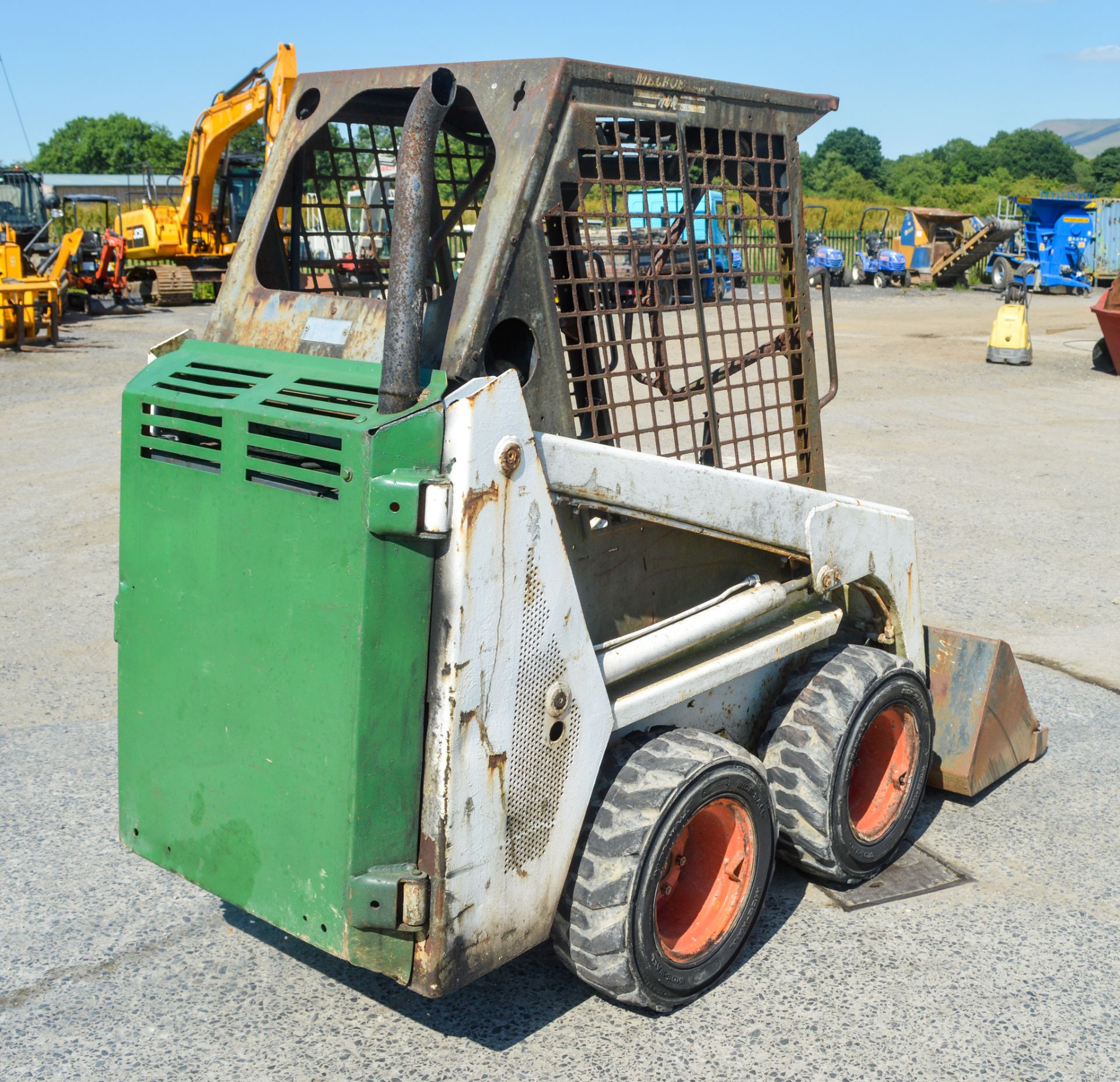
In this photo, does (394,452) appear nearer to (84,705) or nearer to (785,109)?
(785,109)

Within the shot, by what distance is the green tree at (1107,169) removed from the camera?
9100 cm

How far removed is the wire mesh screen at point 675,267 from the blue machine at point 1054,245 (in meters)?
28.2

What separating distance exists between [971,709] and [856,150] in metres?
126

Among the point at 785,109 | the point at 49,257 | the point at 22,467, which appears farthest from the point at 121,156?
the point at 785,109

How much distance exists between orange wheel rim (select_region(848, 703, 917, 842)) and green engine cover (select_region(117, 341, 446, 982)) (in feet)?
5.94

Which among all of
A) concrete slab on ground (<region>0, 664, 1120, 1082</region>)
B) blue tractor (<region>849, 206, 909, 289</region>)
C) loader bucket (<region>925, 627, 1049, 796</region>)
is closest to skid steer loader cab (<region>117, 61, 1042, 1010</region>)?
concrete slab on ground (<region>0, 664, 1120, 1082</region>)

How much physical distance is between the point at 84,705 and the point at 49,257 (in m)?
19.8

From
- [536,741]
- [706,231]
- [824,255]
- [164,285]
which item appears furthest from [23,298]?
[824,255]

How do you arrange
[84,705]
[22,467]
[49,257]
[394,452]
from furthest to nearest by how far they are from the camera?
[49,257] < [22,467] < [84,705] < [394,452]

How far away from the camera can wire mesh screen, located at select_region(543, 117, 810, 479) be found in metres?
3.08

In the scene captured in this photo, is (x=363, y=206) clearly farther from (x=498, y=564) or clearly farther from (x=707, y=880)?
(x=707, y=880)

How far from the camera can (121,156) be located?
11131 cm

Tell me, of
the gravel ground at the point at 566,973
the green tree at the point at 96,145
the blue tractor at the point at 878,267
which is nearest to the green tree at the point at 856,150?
the green tree at the point at 96,145

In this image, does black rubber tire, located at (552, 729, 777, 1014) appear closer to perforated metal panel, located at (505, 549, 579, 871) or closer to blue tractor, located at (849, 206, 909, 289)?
perforated metal panel, located at (505, 549, 579, 871)
